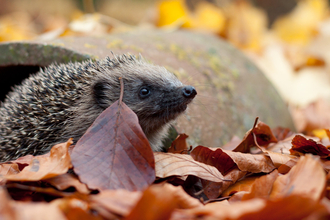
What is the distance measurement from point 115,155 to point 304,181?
120cm

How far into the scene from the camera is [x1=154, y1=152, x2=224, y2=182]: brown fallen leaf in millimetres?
2357

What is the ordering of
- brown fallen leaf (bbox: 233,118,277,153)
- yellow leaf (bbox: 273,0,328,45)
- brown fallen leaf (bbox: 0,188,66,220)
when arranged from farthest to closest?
yellow leaf (bbox: 273,0,328,45), brown fallen leaf (bbox: 233,118,277,153), brown fallen leaf (bbox: 0,188,66,220)

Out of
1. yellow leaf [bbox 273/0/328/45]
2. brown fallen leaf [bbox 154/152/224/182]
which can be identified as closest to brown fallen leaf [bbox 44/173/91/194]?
brown fallen leaf [bbox 154/152/224/182]

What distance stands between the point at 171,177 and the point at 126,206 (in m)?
0.75

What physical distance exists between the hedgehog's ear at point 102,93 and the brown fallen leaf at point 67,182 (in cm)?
119

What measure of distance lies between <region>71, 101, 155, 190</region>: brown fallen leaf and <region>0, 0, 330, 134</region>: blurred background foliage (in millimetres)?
3728

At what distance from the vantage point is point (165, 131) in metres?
3.51

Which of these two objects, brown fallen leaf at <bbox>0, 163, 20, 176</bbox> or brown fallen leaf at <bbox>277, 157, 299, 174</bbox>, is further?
brown fallen leaf at <bbox>277, 157, 299, 174</bbox>

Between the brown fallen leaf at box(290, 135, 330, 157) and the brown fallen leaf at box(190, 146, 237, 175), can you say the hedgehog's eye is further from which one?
the brown fallen leaf at box(290, 135, 330, 157)

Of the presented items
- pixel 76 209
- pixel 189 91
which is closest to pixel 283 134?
pixel 189 91

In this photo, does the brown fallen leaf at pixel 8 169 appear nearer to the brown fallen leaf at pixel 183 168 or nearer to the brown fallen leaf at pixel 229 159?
the brown fallen leaf at pixel 183 168

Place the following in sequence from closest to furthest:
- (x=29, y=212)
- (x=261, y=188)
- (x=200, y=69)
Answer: (x=29, y=212) → (x=261, y=188) → (x=200, y=69)

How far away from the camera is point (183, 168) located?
7.88ft

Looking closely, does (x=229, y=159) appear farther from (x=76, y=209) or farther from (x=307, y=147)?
(x=76, y=209)
